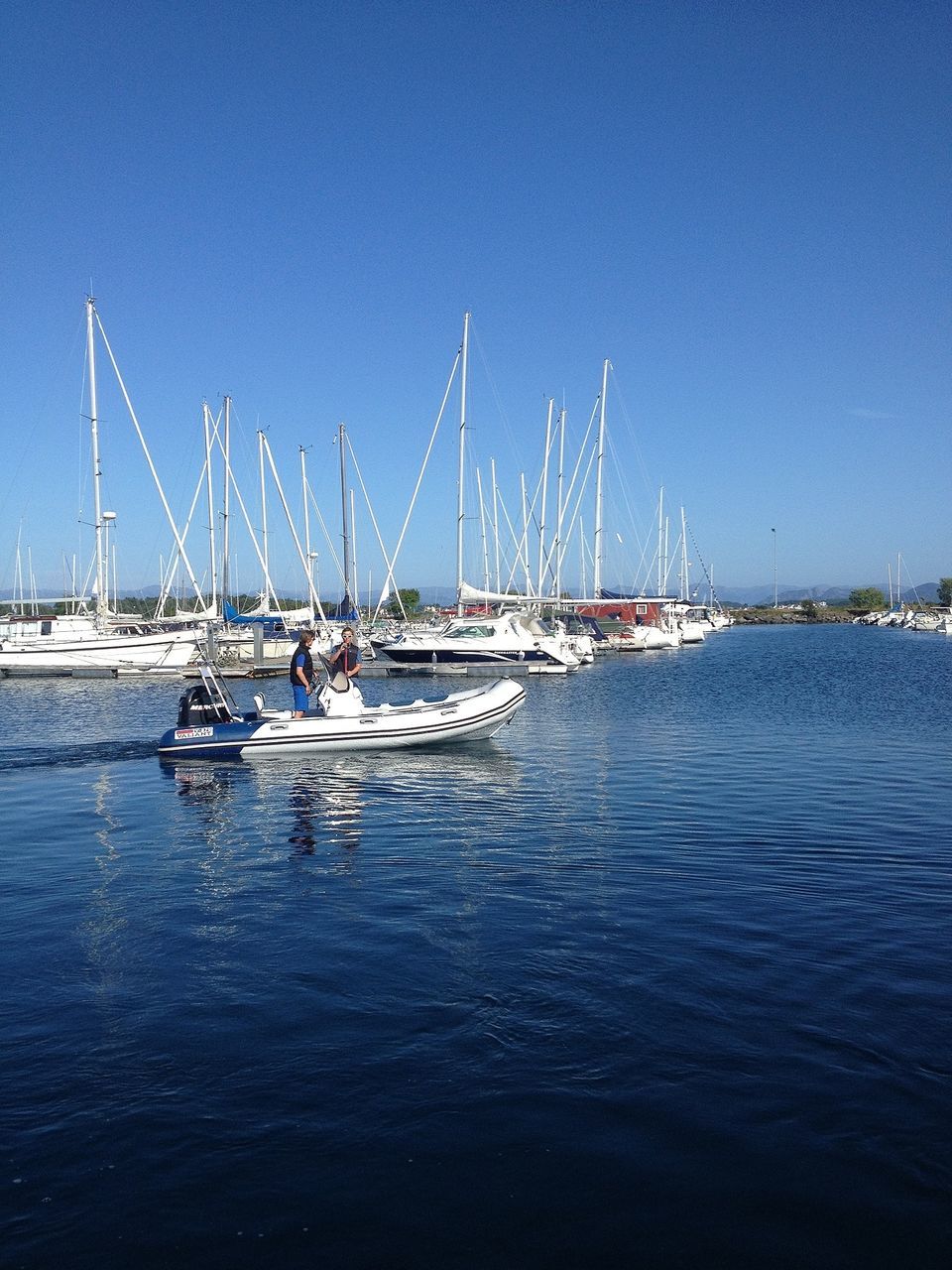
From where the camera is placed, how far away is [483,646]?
44.9 meters

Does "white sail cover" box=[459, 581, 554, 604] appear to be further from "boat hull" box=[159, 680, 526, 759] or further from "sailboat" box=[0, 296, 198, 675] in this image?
"boat hull" box=[159, 680, 526, 759]

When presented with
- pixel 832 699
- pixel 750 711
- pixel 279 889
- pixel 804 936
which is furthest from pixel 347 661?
pixel 832 699

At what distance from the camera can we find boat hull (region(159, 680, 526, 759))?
766 inches

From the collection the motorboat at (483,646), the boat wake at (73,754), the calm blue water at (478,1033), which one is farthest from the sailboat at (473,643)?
the calm blue water at (478,1033)

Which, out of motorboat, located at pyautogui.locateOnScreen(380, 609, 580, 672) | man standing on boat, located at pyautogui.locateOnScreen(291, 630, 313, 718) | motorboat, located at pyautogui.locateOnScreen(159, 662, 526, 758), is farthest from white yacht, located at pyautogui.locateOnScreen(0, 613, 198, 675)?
man standing on boat, located at pyautogui.locateOnScreen(291, 630, 313, 718)

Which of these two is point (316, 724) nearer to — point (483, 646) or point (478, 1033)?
point (478, 1033)

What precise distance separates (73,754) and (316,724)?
5.73 metres

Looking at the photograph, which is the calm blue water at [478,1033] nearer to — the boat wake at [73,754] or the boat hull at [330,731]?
the boat hull at [330,731]

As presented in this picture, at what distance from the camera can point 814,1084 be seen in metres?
6.43

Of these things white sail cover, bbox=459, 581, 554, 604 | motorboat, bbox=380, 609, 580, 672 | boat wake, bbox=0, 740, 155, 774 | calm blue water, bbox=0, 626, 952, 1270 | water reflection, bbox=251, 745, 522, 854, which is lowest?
calm blue water, bbox=0, 626, 952, 1270

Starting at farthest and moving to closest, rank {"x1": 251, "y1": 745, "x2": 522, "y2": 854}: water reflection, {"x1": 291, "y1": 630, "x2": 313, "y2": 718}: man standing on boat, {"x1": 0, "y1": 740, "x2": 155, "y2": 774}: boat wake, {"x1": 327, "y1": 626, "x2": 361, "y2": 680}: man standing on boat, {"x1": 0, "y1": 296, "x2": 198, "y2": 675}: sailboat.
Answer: {"x1": 0, "y1": 296, "x2": 198, "y2": 675}: sailboat → {"x1": 0, "y1": 740, "x2": 155, "y2": 774}: boat wake → {"x1": 291, "y1": 630, "x2": 313, "y2": 718}: man standing on boat → {"x1": 327, "y1": 626, "x2": 361, "y2": 680}: man standing on boat → {"x1": 251, "y1": 745, "x2": 522, "y2": 854}: water reflection

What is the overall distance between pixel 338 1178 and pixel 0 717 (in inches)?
1066

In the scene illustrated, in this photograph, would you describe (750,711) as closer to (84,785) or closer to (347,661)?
(347,661)

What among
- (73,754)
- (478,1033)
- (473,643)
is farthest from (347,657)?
(473,643)
